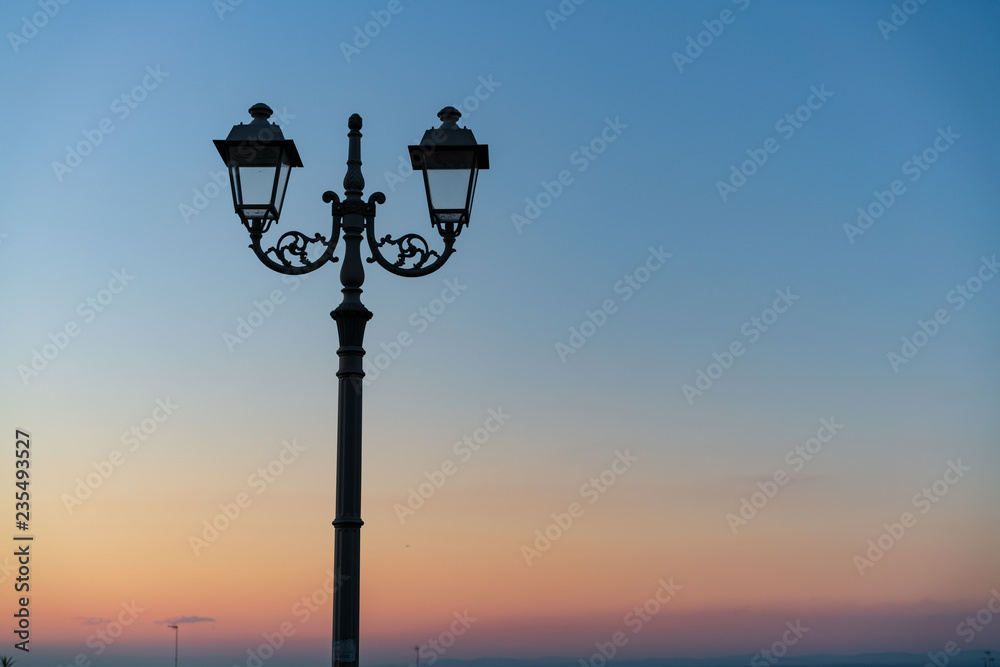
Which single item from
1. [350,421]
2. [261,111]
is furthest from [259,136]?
[350,421]

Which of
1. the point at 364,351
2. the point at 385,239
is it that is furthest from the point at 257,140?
the point at 364,351

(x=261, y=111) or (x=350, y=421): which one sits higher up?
(x=261, y=111)

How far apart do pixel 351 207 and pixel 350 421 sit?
1813mm

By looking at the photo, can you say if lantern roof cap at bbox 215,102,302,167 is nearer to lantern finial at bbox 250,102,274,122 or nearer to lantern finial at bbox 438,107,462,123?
lantern finial at bbox 250,102,274,122

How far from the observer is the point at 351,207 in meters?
8.85

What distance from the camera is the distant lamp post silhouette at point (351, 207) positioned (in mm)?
8422

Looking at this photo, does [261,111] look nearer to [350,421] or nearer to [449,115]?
[449,115]

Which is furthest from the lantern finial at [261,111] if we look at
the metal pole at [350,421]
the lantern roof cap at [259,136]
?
the metal pole at [350,421]

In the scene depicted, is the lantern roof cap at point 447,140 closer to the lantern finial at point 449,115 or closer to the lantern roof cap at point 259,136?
the lantern finial at point 449,115

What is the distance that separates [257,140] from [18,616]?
12247mm

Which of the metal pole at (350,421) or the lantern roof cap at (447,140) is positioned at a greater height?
the lantern roof cap at (447,140)

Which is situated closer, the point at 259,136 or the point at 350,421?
the point at 350,421

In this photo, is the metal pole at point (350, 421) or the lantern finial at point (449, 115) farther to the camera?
the lantern finial at point (449, 115)

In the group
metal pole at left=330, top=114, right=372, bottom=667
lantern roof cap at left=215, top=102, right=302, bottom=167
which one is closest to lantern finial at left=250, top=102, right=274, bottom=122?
lantern roof cap at left=215, top=102, right=302, bottom=167
